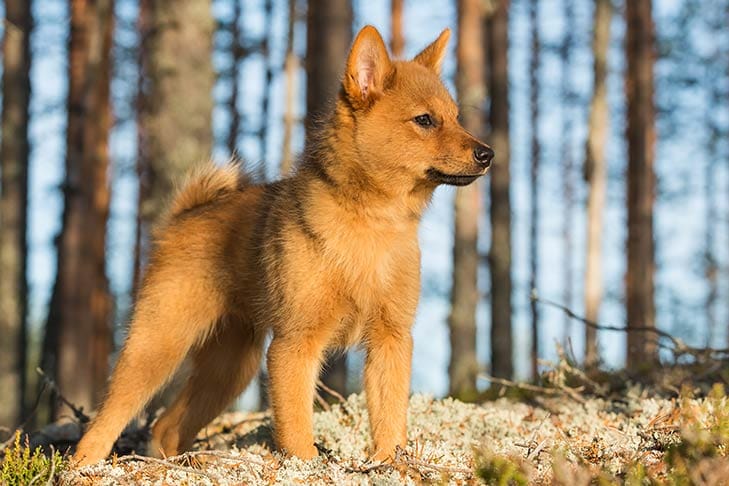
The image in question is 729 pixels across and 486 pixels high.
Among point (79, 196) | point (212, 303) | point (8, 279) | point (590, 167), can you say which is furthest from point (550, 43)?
point (212, 303)

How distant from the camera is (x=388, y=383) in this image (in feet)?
14.7

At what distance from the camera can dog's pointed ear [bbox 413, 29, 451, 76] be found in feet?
17.3

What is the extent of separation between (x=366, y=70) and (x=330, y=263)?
3.67 ft

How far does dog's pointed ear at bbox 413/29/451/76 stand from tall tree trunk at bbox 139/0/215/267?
2.69 meters

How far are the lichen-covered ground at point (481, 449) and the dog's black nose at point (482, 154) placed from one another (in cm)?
135

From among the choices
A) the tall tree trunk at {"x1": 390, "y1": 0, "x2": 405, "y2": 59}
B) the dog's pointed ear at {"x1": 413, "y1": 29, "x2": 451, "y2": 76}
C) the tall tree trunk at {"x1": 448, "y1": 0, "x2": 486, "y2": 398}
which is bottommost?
the tall tree trunk at {"x1": 448, "y1": 0, "x2": 486, "y2": 398}

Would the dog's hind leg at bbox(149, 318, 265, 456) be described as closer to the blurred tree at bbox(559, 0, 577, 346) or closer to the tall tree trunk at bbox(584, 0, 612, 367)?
the tall tree trunk at bbox(584, 0, 612, 367)

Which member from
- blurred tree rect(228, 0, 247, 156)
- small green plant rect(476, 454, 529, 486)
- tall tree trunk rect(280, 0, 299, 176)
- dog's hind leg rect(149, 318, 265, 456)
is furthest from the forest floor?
blurred tree rect(228, 0, 247, 156)

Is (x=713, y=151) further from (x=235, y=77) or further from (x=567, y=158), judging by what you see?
(x=235, y=77)

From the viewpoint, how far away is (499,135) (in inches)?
569

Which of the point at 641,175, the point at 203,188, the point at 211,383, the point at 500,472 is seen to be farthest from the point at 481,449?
the point at 641,175

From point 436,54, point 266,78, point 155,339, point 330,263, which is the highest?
point 266,78

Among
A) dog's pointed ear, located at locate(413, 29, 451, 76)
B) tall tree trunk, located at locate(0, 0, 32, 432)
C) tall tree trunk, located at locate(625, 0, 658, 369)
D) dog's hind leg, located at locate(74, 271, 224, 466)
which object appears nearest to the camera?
dog's hind leg, located at locate(74, 271, 224, 466)

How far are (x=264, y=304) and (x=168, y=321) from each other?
0.71 metres
